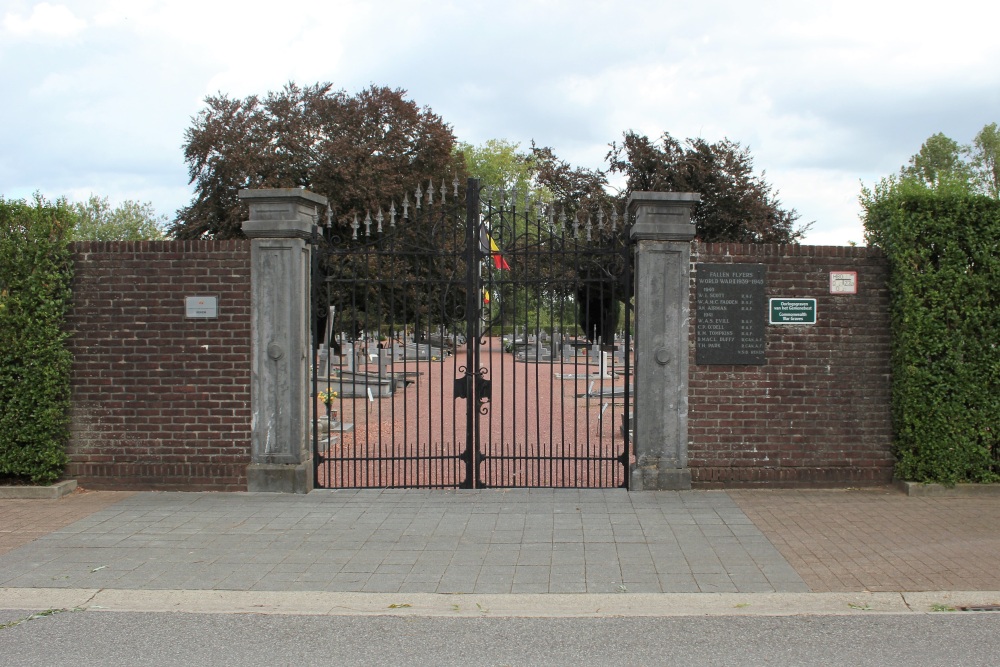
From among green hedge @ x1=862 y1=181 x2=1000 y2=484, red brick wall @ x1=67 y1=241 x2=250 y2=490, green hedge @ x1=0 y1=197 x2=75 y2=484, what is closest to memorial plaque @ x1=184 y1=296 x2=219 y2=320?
red brick wall @ x1=67 y1=241 x2=250 y2=490

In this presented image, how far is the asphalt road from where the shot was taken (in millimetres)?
4348

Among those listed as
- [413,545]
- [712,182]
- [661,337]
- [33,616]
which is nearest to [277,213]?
[413,545]

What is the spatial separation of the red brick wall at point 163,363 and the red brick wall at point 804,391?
470 centimetres

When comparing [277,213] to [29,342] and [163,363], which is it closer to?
[163,363]

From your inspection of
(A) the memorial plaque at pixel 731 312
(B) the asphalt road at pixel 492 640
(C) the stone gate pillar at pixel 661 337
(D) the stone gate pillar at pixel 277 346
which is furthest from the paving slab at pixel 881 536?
(D) the stone gate pillar at pixel 277 346

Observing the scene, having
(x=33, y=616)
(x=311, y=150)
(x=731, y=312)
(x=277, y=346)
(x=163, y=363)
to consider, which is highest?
(x=311, y=150)

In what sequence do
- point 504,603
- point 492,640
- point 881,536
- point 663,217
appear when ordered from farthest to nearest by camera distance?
point 663,217
point 881,536
point 504,603
point 492,640

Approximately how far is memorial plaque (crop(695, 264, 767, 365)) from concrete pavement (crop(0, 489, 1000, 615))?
1.42 meters

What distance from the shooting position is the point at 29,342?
26.1 feet

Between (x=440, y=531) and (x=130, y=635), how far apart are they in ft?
8.76

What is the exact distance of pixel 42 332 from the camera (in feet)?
26.2

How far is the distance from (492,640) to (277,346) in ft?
14.5

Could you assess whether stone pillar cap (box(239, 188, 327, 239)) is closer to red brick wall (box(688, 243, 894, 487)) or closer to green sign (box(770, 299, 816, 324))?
red brick wall (box(688, 243, 894, 487))

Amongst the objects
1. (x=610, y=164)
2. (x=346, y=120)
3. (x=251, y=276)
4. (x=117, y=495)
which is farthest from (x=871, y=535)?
(x=346, y=120)
